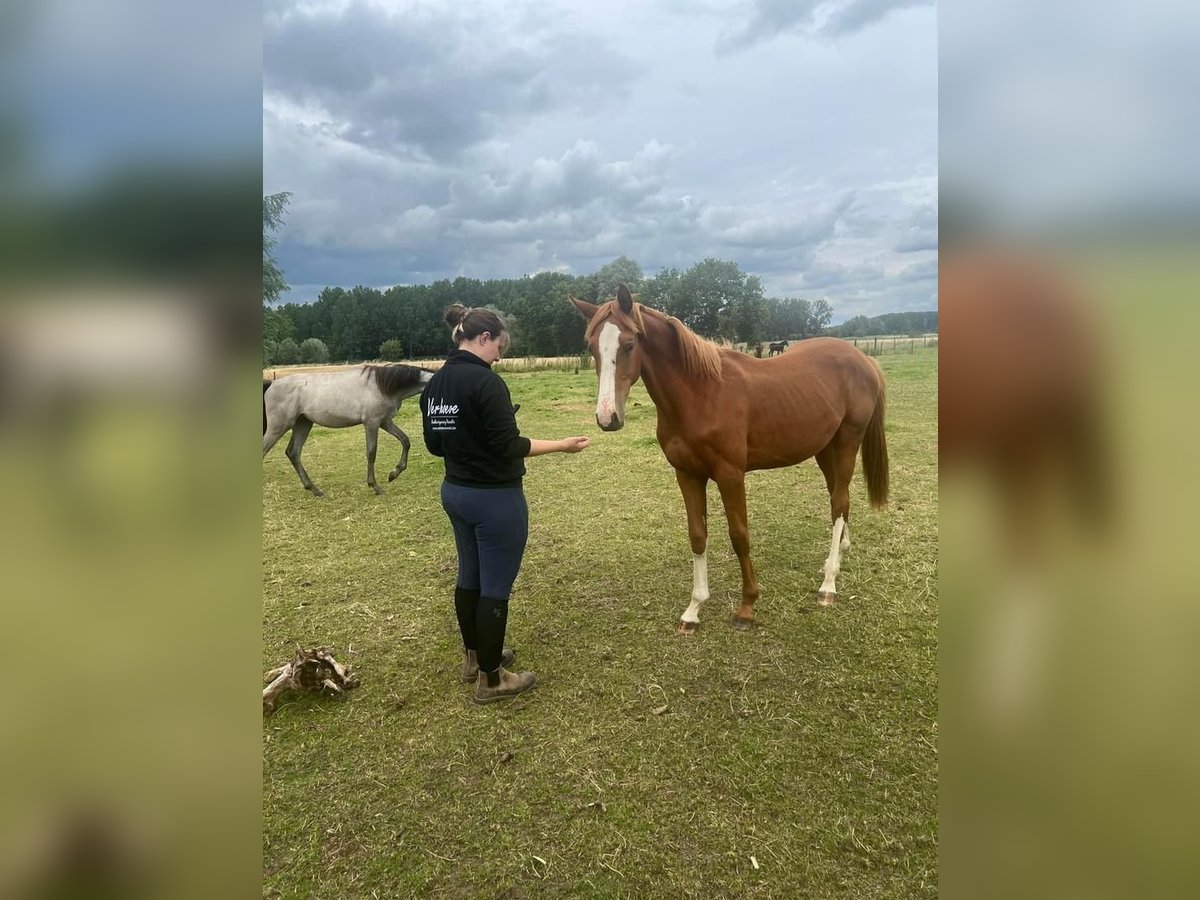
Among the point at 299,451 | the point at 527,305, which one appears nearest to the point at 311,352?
the point at 299,451

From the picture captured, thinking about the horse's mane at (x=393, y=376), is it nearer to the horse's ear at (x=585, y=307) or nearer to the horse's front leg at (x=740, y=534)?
the horse's ear at (x=585, y=307)

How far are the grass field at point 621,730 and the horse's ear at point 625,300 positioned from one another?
1381mm

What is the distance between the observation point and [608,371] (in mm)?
3088

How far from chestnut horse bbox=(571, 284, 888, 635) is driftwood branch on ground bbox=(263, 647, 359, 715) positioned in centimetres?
204

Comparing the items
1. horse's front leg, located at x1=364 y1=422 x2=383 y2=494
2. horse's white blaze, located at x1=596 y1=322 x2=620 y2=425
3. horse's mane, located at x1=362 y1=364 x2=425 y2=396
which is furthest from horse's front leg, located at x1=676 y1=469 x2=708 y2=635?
horse's mane, located at x1=362 y1=364 x2=425 y2=396

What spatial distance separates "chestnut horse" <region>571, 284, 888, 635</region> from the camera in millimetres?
3141

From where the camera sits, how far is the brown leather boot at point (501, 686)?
311 centimetres

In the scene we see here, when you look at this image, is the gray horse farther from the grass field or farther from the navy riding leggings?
the navy riding leggings

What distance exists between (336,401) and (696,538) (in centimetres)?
563
